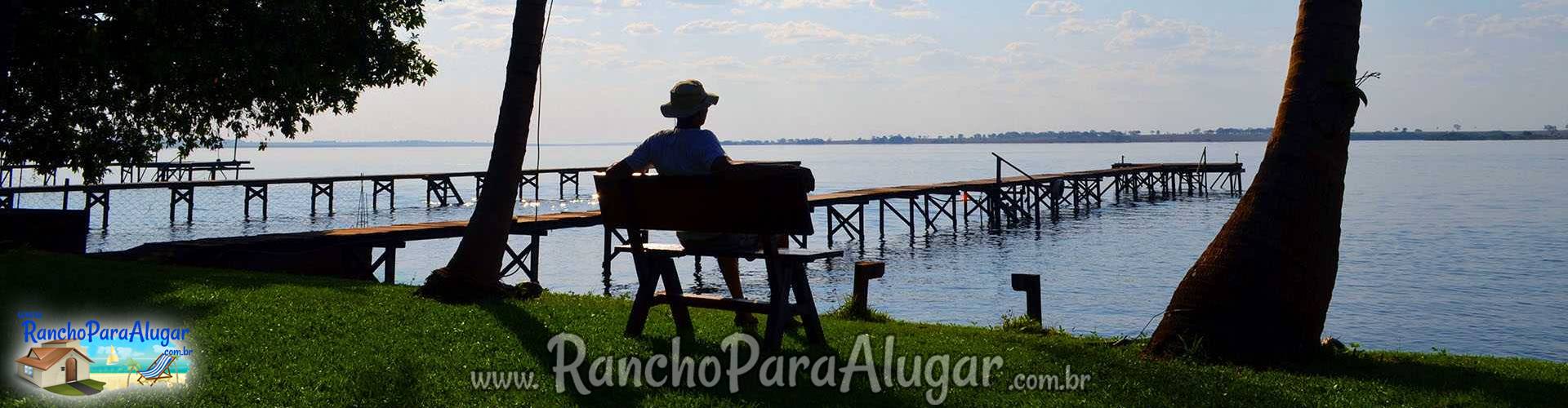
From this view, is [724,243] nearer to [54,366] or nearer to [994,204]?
[54,366]

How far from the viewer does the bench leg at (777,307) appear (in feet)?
19.4

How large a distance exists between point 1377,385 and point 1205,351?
0.90m

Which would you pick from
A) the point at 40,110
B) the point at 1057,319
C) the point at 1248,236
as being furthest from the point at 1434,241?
the point at 40,110

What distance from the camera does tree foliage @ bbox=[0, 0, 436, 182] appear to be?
13312mm

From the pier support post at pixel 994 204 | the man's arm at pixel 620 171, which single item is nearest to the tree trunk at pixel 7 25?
the man's arm at pixel 620 171

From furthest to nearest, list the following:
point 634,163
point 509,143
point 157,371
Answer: point 509,143
point 634,163
point 157,371

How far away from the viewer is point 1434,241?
115ft

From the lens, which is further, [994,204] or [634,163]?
[994,204]

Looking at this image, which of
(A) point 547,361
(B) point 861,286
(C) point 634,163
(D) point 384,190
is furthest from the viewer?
(D) point 384,190

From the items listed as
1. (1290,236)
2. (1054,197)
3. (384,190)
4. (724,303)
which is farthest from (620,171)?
(384,190)

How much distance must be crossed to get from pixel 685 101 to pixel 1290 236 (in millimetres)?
3444

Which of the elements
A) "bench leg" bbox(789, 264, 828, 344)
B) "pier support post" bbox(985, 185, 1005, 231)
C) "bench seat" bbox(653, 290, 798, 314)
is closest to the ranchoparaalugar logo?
"bench seat" bbox(653, 290, 798, 314)

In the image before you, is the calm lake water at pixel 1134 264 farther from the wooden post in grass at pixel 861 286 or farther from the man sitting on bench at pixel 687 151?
the man sitting on bench at pixel 687 151

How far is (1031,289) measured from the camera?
906 cm
